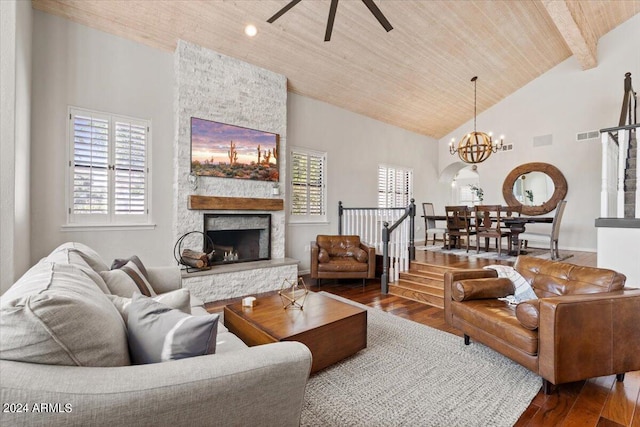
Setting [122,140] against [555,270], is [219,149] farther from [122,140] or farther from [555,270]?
[555,270]

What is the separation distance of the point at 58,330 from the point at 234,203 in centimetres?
Result: 414

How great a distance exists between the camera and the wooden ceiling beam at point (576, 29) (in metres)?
4.80

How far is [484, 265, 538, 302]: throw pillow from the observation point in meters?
2.84

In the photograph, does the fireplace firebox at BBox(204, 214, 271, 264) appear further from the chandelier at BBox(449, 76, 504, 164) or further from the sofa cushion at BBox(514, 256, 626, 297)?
the chandelier at BBox(449, 76, 504, 164)

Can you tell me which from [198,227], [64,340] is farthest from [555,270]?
[198,227]

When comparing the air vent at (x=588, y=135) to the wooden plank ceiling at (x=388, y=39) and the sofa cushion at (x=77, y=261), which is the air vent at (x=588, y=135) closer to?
the wooden plank ceiling at (x=388, y=39)

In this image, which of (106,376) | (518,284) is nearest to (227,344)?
(106,376)

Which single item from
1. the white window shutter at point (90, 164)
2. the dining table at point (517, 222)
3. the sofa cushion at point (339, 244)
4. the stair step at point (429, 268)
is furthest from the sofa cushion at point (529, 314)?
the white window shutter at point (90, 164)

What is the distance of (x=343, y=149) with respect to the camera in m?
7.04

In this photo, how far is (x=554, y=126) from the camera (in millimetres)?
7352

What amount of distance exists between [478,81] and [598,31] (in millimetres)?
2426

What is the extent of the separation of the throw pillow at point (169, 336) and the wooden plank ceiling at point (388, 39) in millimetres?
4339

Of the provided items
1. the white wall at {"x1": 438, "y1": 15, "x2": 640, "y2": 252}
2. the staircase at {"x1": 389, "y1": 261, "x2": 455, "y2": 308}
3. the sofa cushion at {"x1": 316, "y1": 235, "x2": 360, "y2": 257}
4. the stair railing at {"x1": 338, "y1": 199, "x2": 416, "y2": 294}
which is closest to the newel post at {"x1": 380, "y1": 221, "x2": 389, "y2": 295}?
the stair railing at {"x1": 338, "y1": 199, "x2": 416, "y2": 294}

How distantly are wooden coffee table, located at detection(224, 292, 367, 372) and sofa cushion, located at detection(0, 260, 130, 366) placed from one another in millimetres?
1261
